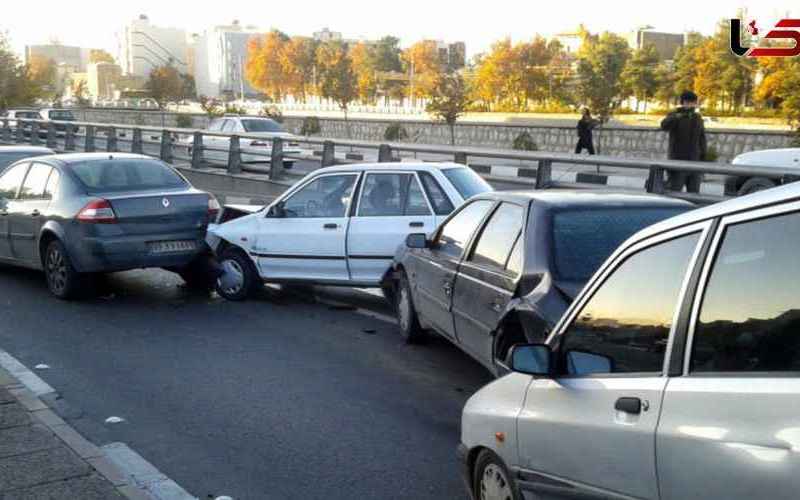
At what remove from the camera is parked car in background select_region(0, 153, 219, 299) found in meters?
10.9

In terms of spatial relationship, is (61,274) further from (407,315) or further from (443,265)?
(443,265)

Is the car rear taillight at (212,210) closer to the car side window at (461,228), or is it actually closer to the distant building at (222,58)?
the car side window at (461,228)

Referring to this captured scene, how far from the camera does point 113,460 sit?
5.91 metres

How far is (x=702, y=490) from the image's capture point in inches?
111

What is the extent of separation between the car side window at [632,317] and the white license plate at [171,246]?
316 inches

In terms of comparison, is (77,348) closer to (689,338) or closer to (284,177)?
(689,338)

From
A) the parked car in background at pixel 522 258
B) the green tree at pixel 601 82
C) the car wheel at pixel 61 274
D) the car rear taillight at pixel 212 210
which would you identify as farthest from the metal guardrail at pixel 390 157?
the green tree at pixel 601 82

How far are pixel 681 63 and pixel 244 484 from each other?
5613 cm

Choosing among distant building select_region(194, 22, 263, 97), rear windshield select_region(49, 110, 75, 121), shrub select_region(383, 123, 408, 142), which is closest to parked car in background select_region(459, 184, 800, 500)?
shrub select_region(383, 123, 408, 142)

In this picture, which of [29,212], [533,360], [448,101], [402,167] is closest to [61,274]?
[29,212]

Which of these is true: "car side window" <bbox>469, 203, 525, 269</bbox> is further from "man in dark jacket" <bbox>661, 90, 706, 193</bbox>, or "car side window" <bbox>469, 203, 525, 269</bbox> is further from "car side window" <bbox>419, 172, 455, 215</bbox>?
"man in dark jacket" <bbox>661, 90, 706, 193</bbox>

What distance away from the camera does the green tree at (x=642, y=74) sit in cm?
5878

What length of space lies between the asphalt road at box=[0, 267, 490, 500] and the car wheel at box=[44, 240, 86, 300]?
15 cm

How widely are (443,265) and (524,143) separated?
2837cm
